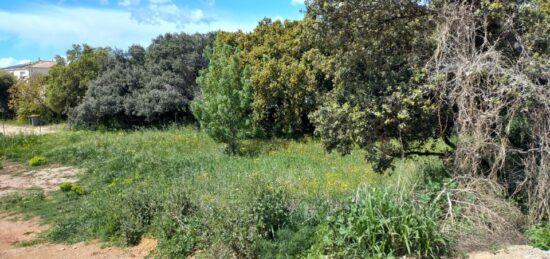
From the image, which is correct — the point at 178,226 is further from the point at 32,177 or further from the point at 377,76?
the point at 32,177

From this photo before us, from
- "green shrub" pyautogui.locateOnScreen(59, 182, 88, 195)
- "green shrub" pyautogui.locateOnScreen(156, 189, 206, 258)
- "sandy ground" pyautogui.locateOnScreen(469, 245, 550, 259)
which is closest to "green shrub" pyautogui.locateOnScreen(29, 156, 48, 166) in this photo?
"green shrub" pyautogui.locateOnScreen(59, 182, 88, 195)

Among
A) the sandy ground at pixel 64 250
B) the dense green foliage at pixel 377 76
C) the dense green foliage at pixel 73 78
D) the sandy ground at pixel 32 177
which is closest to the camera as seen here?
the dense green foliage at pixel 377 76

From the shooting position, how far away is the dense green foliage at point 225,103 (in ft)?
39.2

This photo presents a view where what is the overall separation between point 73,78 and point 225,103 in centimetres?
1172

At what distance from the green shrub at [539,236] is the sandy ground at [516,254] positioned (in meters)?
0.10

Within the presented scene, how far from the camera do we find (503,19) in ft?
16.3

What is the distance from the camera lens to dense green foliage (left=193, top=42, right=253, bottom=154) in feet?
39.2

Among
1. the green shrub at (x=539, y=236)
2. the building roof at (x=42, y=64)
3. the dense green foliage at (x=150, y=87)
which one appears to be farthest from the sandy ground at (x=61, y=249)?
the building roof at (x=42, y=64)

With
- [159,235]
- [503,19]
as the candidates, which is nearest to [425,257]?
[503,19]

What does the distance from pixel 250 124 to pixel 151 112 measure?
548cm

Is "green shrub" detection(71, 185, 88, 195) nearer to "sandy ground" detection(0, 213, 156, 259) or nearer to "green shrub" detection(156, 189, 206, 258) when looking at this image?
"sandy ground" detection(0, 213, 156, 259)

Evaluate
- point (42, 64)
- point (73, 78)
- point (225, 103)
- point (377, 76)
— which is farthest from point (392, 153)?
point (42, 64)

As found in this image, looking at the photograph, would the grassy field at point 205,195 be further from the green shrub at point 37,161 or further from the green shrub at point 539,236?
the green shrub at point 539,236

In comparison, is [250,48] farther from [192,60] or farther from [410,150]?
[410,150]
